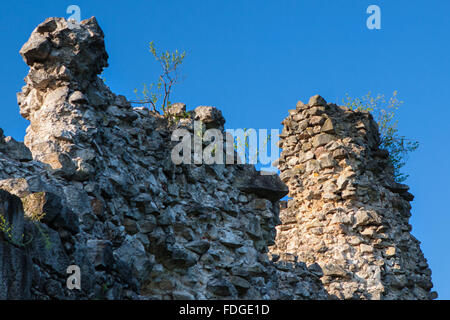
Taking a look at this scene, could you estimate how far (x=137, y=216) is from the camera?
291 inches

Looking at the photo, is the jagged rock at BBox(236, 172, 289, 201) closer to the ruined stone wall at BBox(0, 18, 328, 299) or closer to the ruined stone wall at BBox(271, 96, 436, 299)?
the ruined stone wall at BBox(0, 18, 328, 299)

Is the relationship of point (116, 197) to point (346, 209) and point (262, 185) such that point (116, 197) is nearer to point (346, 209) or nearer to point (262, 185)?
point (262, 185)

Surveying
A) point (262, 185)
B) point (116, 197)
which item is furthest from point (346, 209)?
point (116, 197)

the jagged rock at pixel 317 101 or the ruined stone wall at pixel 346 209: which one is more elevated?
the jagged rock at pixel 317 101

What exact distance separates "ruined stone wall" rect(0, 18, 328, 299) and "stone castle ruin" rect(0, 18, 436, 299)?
0.01 meters

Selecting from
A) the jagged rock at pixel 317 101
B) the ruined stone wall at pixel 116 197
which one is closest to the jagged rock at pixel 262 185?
the ruined stone wall at pixel 116 197

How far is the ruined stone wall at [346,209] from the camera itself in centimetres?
1217

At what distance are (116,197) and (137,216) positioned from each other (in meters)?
0.39

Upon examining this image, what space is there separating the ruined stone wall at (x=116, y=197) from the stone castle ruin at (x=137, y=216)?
15 mm

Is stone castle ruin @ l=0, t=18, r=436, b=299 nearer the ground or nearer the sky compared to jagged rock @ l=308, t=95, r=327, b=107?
nearer the ground

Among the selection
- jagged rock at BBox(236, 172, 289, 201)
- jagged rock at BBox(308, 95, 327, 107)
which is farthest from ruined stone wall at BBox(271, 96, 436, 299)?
jagged rock at BBox(236, 172, 289, 201)

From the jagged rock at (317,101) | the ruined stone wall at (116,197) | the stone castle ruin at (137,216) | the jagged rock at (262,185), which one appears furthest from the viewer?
the jagged rock at (317,101)

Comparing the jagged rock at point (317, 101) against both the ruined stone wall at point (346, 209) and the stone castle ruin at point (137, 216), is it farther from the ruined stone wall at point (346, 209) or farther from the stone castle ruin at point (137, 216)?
the stone castle ruin at point (137, 216)

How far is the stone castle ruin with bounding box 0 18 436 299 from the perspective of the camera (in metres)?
5.19
